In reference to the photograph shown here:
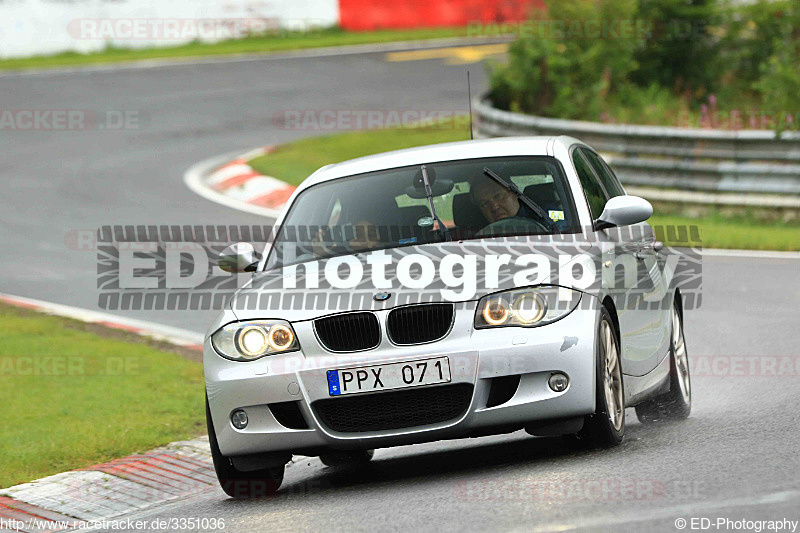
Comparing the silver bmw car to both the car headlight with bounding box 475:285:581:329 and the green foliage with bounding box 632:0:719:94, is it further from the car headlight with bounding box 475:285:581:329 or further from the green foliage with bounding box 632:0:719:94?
the green foliage with bounding box 632:0:719:94

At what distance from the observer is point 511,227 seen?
25.2 ft

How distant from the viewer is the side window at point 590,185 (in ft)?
26.1

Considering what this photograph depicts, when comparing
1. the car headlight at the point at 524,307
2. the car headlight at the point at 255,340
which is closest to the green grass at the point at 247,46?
the car headlight at the point at 255,340

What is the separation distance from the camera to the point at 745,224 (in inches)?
664

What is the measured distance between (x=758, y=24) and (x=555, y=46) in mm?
3027

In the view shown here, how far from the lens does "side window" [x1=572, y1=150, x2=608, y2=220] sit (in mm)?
7945

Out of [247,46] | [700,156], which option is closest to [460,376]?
[700,156]

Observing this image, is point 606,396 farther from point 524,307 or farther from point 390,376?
point 390,376

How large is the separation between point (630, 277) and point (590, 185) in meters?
0.72

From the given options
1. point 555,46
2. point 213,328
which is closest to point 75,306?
point 213,328

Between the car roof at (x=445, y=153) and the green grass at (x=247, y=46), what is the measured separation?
28795mm

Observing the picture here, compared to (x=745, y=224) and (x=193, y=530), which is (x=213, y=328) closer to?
(x=193, y=530)

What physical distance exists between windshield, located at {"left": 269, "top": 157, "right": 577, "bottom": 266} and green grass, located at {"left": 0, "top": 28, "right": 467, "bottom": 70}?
95.6 ft

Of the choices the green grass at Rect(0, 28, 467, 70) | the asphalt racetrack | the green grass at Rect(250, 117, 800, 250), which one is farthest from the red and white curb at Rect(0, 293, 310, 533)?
the green grass at Rect(0, 28, 467, 70)
